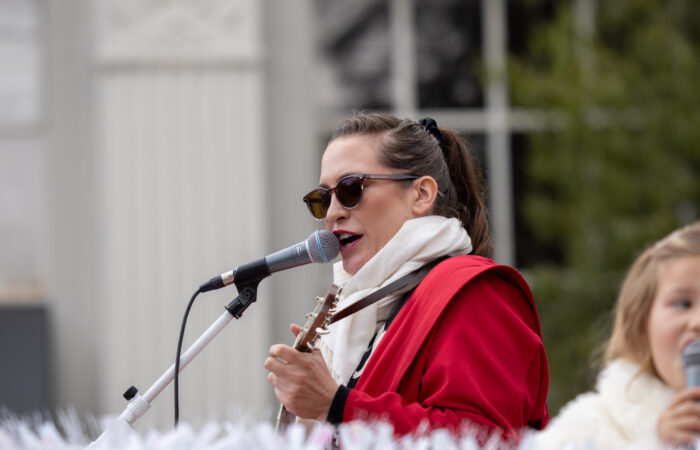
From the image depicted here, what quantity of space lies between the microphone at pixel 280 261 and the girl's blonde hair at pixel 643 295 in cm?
79

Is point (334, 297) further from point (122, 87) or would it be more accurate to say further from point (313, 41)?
point (313, 41)

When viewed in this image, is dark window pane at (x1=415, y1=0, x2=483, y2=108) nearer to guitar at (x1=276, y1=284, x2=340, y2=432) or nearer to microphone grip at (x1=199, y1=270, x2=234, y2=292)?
microphone grip at (x1=199, y1=270, x2=234, y2=292)

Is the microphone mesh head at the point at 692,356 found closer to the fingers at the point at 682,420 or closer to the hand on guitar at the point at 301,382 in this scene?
the fingers at the point at 682,420

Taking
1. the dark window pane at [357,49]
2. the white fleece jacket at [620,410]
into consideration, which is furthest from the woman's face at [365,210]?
the dark window pane at [357,49]

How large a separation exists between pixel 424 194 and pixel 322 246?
400 mm

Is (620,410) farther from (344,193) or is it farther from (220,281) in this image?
(220,281)

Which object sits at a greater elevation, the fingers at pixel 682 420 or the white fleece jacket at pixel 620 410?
the fingers at pixel 682 420

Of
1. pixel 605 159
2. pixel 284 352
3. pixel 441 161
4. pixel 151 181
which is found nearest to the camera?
pixel 284 352

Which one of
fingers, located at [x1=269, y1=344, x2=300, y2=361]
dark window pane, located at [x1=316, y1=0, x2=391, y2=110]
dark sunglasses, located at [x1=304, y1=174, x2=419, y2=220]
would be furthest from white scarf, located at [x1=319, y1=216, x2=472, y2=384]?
dark window pane, located at [x1=316, y1=0, x2=391, y2=110]

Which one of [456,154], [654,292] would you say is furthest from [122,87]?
[654,292]

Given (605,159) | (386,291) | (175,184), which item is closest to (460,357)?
(386,291)

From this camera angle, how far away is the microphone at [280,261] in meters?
1.70

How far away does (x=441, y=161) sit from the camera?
2.15 meters

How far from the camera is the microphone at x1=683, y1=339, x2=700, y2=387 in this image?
1502 millimetres
